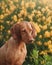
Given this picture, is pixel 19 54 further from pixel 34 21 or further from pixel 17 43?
pixel 34 21

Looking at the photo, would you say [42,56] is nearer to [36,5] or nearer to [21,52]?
[21,52]

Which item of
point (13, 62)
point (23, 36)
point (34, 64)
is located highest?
point (23, 36)

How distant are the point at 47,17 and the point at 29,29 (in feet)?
8.99

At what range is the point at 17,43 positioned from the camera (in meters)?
4.94

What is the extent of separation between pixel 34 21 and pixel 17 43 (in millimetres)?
2370

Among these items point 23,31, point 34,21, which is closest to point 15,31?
point 23,31

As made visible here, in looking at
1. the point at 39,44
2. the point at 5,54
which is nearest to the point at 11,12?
the point at 39,44

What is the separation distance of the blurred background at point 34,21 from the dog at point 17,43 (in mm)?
903

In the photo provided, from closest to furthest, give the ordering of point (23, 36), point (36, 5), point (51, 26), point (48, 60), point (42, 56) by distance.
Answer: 1. point (23, 36)
2. point (48, 60)
3. point (42, 56)
4. point (51, 26)
5. point (36, 5)

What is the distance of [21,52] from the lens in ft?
16.5

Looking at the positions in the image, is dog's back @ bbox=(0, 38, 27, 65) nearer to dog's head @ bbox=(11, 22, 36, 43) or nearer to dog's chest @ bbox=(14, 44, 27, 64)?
dog's chest @ bbox=(14, 44, 27, 64)

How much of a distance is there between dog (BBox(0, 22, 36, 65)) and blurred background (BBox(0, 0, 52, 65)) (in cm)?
90

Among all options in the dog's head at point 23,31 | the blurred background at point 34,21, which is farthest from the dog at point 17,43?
the blurred background at point 34,21

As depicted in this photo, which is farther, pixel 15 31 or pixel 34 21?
pixel 34 21
